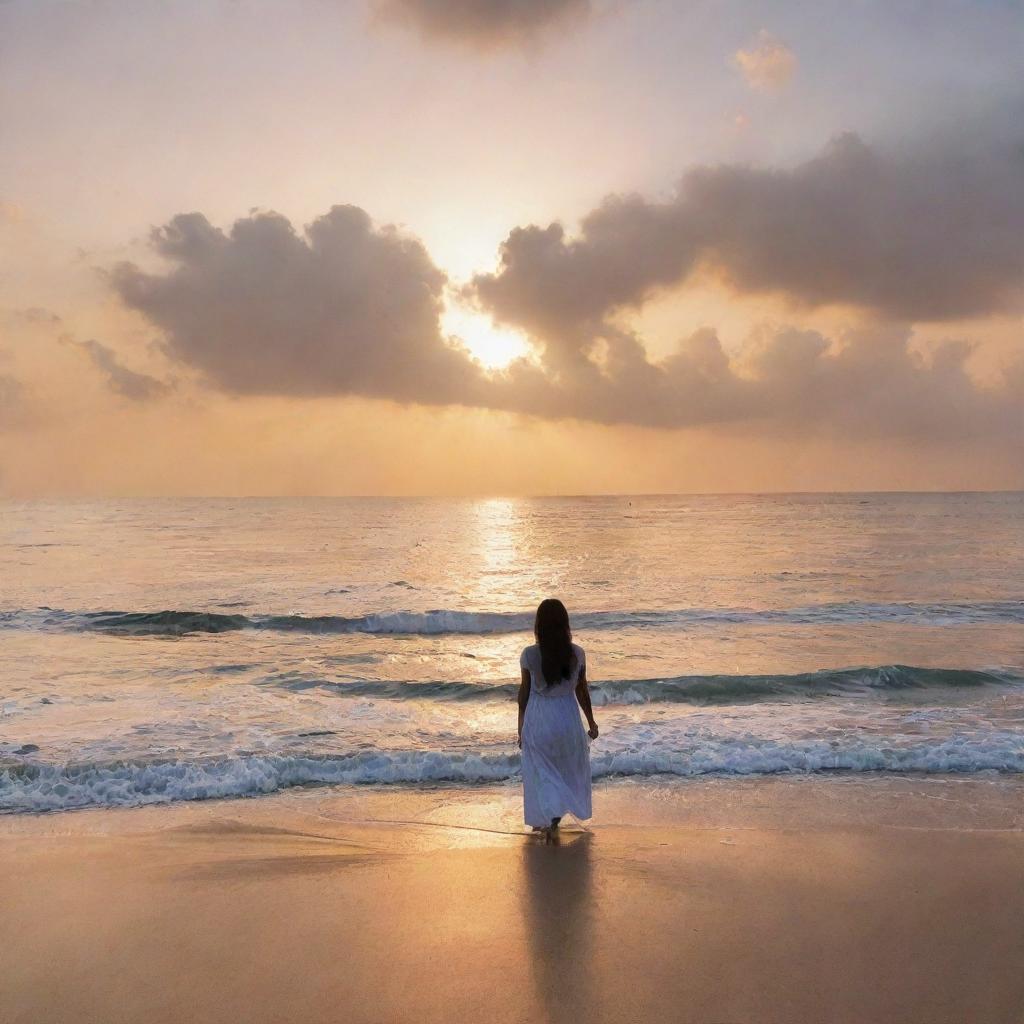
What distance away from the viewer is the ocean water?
9562 millimetres

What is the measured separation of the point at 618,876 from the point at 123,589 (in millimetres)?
26980

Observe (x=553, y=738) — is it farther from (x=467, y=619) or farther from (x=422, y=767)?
(x=467, y=619)

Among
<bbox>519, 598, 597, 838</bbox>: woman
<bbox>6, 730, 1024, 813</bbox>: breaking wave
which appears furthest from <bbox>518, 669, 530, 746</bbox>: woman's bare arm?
<bbox>6, 730, 1024, 813</bbox>: breaking wave

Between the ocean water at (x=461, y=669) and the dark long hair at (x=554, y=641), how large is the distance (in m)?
3.06

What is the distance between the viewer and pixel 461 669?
1698 centimetres

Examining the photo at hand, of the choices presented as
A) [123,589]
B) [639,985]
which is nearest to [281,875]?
[639,985]

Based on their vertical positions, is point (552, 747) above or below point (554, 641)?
below

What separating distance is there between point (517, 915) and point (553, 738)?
163 centimetres

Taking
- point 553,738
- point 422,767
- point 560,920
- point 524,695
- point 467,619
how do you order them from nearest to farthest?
point 560,920
point 553,738
point 524,695
point 422,767
point 467,619

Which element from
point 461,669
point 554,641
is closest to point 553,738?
point 554,641

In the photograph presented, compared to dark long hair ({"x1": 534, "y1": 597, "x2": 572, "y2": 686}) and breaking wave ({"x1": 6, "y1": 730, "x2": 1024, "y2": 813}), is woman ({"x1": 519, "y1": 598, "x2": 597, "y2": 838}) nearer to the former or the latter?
dark long hair ({"x1": 534, "y1": 597, "x2": 572, "y2": 686})

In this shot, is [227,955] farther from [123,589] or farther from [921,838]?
[123,589]

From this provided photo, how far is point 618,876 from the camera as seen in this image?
6176 millimetres

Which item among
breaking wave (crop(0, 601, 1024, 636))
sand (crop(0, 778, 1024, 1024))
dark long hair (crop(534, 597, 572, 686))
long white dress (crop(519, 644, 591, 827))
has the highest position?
dark long hair (crop(534, 597, 572, 686))
